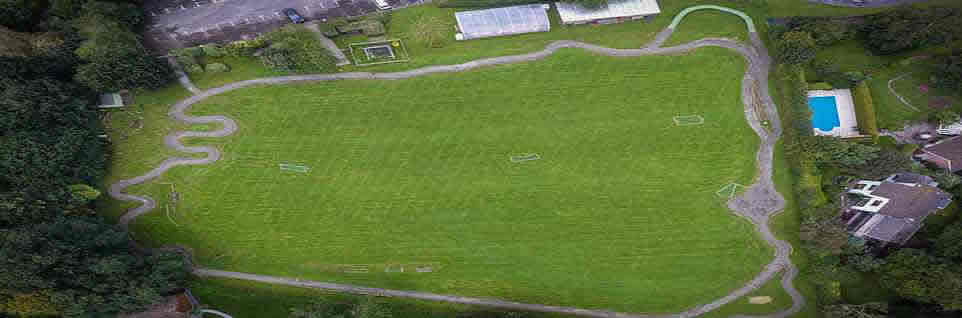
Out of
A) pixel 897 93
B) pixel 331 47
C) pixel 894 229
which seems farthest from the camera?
pixel 331 47

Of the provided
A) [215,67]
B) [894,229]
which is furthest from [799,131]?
[215,67]

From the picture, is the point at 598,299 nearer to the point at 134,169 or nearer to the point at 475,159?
the point at 475,159

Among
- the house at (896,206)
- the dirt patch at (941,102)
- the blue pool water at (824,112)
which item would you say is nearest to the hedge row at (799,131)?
the blue pool water at (824,112)

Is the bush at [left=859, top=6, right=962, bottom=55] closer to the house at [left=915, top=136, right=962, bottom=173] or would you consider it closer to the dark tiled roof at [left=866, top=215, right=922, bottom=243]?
the house at [left=915, top=136, right=962, bottom=173]

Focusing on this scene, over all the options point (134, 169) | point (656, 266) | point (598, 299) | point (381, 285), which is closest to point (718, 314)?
point (656, 266)

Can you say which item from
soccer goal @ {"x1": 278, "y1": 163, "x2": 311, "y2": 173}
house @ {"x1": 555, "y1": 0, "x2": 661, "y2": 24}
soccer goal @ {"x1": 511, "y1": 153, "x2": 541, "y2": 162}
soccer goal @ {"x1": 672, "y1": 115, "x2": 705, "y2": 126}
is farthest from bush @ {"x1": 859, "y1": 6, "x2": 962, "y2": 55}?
soccer goal @ {"x1": 278, "y1": 163, "x2": 311, "y2": 173}

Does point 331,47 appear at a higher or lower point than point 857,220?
higher

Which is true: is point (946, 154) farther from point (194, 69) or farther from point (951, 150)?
point (194, 69)
